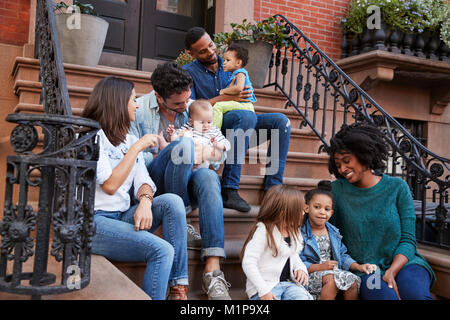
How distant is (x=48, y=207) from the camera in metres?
1.72

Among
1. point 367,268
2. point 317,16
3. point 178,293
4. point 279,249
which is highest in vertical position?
point 317,16

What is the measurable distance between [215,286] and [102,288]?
80cm

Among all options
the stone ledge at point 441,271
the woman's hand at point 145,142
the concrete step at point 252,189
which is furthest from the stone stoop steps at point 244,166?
the stone ledge at point 441,271

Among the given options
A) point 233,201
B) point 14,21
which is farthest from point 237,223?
point 14,21

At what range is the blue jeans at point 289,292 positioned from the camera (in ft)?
7.89

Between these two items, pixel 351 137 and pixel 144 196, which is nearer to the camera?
pixel 144 196

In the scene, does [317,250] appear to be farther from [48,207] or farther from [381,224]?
[48,207]

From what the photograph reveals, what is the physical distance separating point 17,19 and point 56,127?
13.8 feet

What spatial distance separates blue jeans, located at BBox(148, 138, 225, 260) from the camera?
2627 millimetres

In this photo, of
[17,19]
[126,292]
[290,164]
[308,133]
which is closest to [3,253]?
[126,292]

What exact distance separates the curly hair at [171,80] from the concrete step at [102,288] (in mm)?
1258

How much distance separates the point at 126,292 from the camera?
1830mm

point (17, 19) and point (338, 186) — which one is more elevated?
point (17, 19)

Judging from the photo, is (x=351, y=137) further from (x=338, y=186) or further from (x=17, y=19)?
(x=17, y=19)
